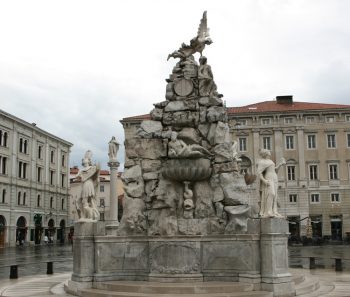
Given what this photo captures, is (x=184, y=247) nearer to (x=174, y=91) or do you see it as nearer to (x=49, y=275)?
(x=174, y=91)

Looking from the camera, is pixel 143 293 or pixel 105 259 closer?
pixel 143 293

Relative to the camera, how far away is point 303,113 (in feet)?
217

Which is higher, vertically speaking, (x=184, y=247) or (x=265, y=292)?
(x=184, y=247)

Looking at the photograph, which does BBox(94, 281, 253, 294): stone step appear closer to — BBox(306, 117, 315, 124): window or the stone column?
the stone column

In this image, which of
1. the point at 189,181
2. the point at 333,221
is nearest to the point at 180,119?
the point at 189,181

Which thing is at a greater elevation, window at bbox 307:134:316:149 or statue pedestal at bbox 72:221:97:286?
window at bbox 307:134:316:149

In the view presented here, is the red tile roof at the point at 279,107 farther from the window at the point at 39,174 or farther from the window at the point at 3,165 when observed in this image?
the window at the point at 3,165

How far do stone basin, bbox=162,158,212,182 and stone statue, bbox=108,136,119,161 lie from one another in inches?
645

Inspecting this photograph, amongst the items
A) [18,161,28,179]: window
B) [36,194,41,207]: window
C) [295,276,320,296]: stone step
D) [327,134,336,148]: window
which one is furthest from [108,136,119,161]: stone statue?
[327,134,336,148]: window

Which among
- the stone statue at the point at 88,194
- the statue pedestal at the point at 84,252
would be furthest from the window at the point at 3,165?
the statue pedestal at the point at 84,252

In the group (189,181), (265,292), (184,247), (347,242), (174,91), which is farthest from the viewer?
(347,242)

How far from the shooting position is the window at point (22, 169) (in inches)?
2429

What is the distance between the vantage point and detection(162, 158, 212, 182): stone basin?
1463 cm

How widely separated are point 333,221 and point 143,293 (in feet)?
181
